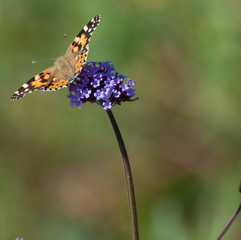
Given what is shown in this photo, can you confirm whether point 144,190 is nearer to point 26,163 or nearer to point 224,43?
point 26,163

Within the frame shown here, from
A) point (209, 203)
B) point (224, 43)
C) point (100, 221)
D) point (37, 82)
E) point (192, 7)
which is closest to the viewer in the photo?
point (37, 82)

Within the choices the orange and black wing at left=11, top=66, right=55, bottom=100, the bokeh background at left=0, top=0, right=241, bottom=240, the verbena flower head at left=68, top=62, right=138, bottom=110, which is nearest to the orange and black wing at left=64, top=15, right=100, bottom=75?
the verbena flower head at left=68, top=62, right=138, bottom=110

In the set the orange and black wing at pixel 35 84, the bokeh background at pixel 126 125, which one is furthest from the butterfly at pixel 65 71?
the bokeh background at pixel 126 125

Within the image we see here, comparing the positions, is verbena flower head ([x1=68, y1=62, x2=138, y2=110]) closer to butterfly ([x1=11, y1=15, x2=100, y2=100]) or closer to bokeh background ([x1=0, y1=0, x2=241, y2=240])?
butterfly ([x1=11, y1=15, x2=100, y2=100])

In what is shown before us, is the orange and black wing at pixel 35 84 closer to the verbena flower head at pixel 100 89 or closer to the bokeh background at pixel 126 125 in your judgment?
the verbena flower head at pixel 100 89

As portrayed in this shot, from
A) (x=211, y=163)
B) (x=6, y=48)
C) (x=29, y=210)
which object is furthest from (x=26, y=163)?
(x=211, y=163)
